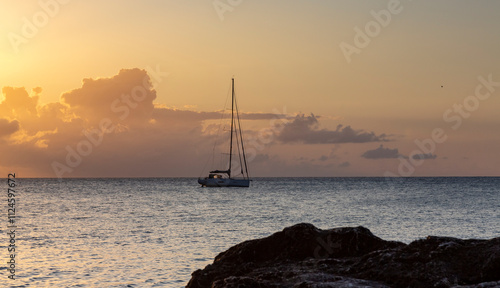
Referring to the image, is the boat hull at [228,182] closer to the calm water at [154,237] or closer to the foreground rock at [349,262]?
the calm water at [154,237]

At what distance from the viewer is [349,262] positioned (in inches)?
359

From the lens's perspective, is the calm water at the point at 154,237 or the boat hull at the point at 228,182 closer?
the calm water at the point at 154,237

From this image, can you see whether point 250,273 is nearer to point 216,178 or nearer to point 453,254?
point 453,254

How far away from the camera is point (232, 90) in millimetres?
126188

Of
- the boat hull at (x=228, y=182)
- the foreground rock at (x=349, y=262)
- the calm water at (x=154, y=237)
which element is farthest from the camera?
the boat hull at (x=228, y=182)

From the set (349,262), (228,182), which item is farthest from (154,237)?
(228,182)

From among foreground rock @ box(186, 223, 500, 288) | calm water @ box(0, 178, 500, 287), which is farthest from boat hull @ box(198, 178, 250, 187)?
foreground rock @ box(186, 223, 500, 288)

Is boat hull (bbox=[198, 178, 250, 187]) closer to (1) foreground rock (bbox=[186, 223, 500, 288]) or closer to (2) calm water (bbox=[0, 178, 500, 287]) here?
(2) calm water (bbox=[0, 178, 500, 287])

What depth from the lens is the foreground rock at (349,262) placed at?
311 inches

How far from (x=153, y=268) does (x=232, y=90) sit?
324 feet

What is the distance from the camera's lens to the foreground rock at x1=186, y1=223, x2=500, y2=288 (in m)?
7.89

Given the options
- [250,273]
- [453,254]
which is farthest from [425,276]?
[250,273]

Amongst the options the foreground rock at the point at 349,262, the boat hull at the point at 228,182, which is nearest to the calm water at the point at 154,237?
the foreground rock at the point at 349,262

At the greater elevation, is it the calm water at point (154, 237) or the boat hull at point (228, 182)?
the boat hull at point (228, 182)
